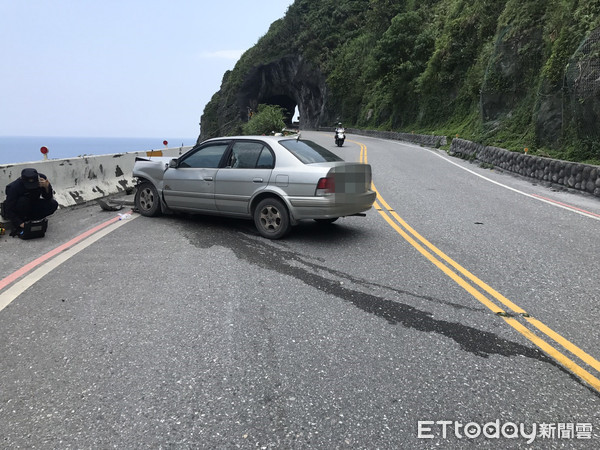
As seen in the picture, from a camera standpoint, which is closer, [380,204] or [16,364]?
[16,364]

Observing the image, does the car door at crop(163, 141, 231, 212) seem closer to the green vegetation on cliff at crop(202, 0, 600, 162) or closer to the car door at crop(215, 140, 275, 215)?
the car door at crop(215, 140, 275, 215)

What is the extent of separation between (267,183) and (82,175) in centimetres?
577

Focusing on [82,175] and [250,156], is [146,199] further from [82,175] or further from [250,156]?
[82,175]

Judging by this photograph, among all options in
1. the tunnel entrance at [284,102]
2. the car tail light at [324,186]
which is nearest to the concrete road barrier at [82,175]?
the car tail light at [324,186]

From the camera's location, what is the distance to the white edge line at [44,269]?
15.4 feet

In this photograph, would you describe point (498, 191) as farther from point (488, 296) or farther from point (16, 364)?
point (16, 364)

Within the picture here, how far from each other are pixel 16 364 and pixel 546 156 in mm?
15877

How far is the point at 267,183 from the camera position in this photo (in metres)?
7.02

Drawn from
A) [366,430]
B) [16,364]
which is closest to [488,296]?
[366,430]

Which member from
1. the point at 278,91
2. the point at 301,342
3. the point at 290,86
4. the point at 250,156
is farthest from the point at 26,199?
the point at 278,91

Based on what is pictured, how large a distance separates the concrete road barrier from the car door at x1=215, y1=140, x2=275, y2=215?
404cm

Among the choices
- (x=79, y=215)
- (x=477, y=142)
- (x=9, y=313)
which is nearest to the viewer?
(x=9, y=313)

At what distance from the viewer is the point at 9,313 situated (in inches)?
169

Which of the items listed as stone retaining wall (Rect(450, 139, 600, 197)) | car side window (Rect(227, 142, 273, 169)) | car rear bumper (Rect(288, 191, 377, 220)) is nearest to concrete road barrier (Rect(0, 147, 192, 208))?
car side window (Rect(227, 142, 273, 169))
